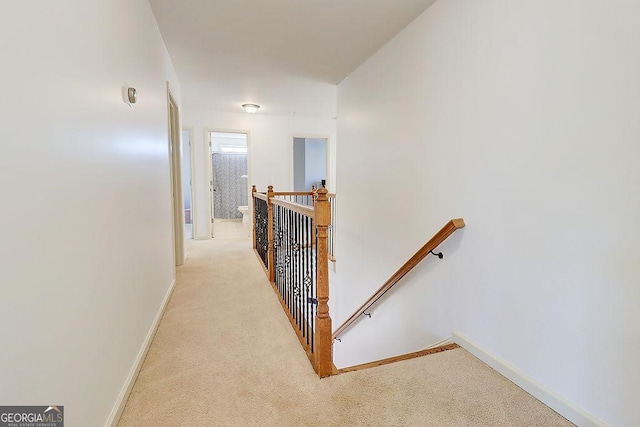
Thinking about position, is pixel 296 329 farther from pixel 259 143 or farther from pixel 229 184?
pixel 229 184

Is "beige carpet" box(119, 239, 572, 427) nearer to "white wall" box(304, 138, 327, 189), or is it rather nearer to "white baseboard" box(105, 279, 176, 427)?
"white baseboard" box(105, 279, 176, 427)

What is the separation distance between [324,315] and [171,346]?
40.9 inches

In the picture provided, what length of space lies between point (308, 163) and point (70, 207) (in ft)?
22.8

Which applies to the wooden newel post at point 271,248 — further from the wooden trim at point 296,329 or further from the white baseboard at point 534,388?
the white baseboard at point 534,388

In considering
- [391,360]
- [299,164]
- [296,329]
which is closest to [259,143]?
[299,164]

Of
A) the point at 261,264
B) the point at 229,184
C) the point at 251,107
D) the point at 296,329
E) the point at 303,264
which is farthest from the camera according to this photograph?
the point at 229,184

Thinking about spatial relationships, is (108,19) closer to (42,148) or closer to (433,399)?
(42,148)

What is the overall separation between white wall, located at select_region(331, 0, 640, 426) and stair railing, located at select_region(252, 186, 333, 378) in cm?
91

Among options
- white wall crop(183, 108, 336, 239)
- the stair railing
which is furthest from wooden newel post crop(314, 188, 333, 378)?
white wall crop(183, 108, 336, 239)

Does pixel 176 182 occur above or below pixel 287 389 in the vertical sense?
above

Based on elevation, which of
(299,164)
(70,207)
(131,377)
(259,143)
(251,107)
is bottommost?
(131,377)

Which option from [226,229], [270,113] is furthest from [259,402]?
A: [226,229]

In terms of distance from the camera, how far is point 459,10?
2.06 metres

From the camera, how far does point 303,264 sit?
242 centimetres
